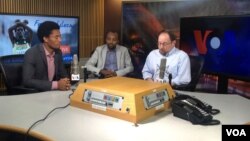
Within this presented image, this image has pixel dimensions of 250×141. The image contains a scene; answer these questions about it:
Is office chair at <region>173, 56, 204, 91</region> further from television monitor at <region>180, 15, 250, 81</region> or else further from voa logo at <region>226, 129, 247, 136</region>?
voa logo at <region>226, 129, 247, 136</region>

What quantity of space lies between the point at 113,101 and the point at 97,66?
244 cm

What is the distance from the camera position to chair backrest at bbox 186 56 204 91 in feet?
9.55

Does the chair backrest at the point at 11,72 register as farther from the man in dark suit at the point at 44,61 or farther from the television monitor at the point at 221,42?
the television monitor at the point at 221,42

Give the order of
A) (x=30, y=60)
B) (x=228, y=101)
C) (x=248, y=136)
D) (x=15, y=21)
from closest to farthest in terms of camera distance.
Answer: (x=248, y=136) < (x=228, y=101) < (x=30, y=60) < (x=15, y=21)

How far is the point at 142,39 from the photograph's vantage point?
4695 mm

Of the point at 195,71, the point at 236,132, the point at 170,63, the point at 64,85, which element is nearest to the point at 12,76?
the point at 64,85

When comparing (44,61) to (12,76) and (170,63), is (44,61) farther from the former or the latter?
(170,63)

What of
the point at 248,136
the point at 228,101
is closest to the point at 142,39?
the point at 228,101

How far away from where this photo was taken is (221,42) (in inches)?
136

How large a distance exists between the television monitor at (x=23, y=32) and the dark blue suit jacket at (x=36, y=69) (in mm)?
1654

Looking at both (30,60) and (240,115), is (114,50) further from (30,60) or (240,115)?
(240,115)

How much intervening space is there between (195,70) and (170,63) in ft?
0.95

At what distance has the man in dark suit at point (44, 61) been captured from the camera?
8.17 ft

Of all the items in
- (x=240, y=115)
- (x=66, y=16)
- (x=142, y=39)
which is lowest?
(x=240, y=115)
